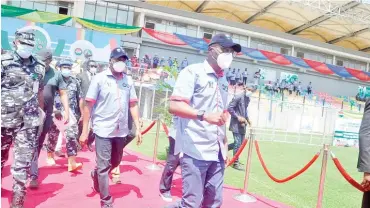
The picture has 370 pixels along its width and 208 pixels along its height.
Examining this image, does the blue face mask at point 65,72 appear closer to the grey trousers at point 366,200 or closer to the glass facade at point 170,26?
the grey trousers at point 366,200

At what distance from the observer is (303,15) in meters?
30.6

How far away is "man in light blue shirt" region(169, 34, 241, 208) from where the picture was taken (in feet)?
8.24

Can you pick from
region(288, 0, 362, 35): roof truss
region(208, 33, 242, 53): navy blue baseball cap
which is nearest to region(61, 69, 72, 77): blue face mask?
region(208, 33, 242, 53): navy blue baseball cap

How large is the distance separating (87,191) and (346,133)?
1238 centimetres

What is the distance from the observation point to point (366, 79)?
3350cm

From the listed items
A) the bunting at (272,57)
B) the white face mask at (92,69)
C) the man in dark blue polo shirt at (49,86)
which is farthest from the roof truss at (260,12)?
the man in dark blue polo shirt at (49,86)

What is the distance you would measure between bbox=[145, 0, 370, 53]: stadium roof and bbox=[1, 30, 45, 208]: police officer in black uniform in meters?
24.3

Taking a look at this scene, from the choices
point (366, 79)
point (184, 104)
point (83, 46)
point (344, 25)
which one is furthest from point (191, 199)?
point (366, 79)

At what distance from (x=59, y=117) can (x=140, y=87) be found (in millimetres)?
8761

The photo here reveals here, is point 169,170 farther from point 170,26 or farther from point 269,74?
point 269,74

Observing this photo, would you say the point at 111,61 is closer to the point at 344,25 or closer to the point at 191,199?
the point at 191,199

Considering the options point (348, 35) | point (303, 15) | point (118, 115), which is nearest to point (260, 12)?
point (303, 15)

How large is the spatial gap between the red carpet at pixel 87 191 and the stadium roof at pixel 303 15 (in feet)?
74.4

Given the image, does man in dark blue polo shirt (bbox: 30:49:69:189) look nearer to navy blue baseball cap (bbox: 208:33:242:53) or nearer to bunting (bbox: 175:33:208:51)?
navy blue baseball cap (bbox: 208:33:242:53)
